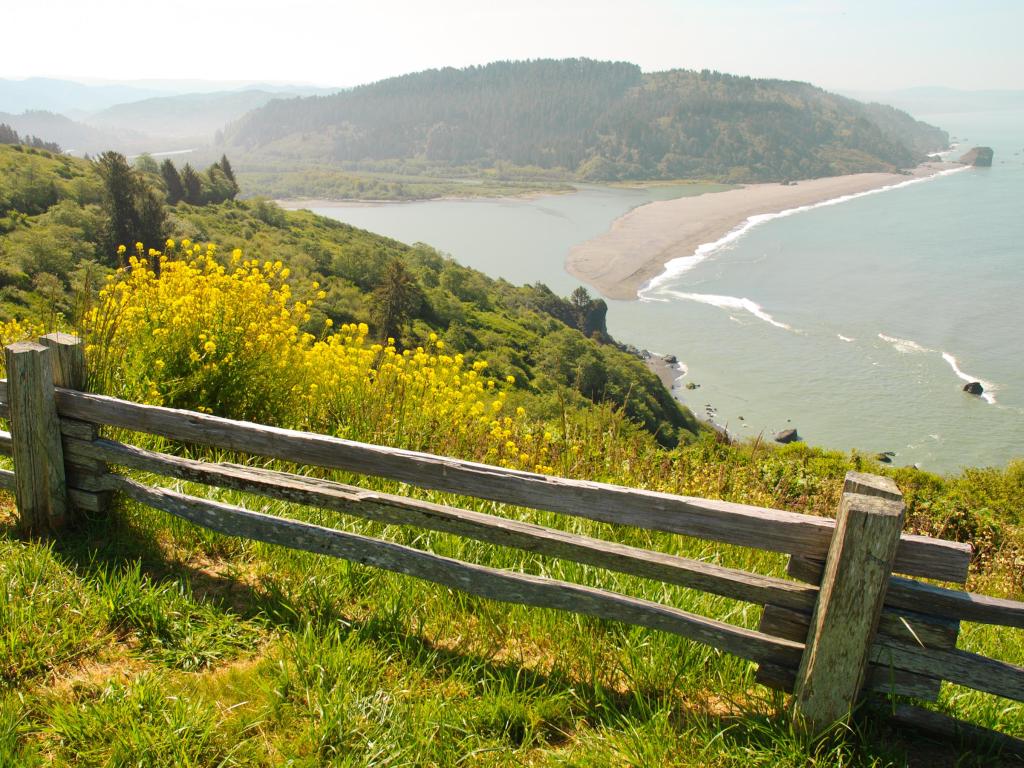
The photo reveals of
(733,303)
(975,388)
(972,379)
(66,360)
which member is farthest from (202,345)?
(733,303)

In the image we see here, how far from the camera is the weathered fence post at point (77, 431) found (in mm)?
3857

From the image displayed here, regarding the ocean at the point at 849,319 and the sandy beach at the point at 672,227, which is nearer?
the ocean at the point at 849,319

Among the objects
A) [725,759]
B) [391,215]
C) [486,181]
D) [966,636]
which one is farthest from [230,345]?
[486,181]

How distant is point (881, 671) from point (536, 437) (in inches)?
195

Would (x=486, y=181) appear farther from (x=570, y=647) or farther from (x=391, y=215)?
(x=570, y=647)

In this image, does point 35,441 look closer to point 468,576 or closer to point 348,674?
point 348,674

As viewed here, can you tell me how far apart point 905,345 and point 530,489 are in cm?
5621

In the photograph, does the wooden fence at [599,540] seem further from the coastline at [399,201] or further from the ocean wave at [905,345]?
the coastline at [399,201]

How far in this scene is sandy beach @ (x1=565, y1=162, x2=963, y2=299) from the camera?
268 ft

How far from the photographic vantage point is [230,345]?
5.67m

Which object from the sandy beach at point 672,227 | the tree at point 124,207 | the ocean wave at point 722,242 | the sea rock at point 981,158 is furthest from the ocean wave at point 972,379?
Answer: the sea rock at point 981,158

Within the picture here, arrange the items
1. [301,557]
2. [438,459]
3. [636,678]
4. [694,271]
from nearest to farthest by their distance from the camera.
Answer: [636,678]
[438,459]
[301,557]
[694,271]

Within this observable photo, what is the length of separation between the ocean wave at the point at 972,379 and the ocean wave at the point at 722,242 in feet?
95.0

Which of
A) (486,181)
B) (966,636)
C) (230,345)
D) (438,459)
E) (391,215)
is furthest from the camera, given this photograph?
(486,181)
